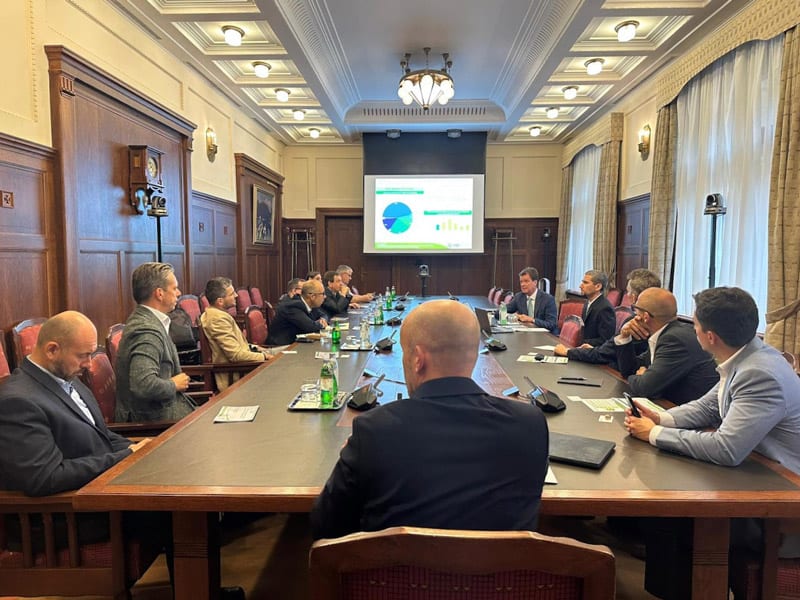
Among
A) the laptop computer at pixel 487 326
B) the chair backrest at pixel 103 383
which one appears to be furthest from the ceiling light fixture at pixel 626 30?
the chair backrest at pixel 103 383

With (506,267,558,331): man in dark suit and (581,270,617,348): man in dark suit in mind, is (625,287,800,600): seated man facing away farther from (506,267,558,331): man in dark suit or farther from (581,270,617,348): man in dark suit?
(506,267,558,331): man in dark suit

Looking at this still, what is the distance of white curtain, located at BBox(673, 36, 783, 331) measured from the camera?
441 cm

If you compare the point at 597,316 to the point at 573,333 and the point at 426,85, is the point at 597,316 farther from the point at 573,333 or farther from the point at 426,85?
the point at 426,85

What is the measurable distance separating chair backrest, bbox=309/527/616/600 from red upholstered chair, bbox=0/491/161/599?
1066 millimetres

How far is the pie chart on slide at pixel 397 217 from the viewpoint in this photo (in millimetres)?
9827

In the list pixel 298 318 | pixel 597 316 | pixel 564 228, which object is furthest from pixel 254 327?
pixel 564 228

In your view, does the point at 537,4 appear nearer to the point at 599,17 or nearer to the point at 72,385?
the point at 599,17

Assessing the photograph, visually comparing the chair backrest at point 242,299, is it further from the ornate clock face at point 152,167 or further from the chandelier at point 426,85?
the chandelier at point 426,85

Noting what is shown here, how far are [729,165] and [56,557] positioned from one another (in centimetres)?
566

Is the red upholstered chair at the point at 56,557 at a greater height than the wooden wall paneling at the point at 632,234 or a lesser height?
lesser

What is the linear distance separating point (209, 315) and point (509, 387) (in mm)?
2220

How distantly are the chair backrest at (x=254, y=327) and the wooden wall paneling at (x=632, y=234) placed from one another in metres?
4.73

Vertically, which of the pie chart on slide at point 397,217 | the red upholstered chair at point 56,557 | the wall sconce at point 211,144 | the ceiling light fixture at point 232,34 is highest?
the ceiling light fixture at point 232,34

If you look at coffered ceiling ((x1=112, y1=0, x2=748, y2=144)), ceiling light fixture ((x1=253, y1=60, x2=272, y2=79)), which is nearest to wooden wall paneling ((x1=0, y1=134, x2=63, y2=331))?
coffered ceiling ((x1=112, y1=0, x2=748, y2=144))
